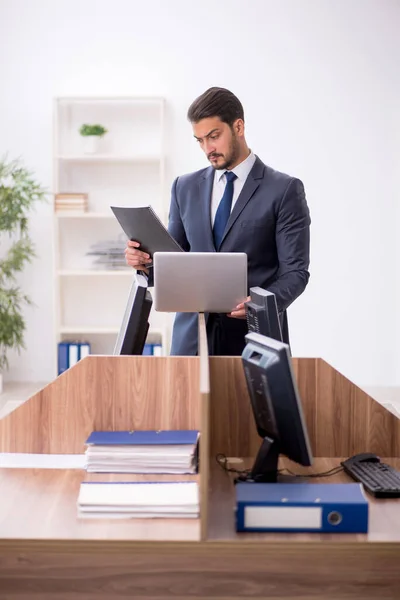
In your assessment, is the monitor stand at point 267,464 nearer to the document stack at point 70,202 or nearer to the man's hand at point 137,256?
the man's hand at point 137,256

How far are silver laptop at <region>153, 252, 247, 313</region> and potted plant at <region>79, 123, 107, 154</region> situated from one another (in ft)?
12.9

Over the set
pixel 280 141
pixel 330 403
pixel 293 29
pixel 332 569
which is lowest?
pixel 332 569

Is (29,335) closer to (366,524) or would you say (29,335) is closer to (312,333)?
(312,333)

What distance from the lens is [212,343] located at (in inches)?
109

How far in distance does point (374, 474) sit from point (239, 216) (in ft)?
3.91

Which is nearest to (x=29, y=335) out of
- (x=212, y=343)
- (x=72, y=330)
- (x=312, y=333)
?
(x=72, y=330)

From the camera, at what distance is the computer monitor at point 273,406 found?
1.81 meters

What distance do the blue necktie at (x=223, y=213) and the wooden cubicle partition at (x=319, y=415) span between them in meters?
0.86

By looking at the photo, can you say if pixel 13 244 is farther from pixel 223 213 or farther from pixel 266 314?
pixel 266 314

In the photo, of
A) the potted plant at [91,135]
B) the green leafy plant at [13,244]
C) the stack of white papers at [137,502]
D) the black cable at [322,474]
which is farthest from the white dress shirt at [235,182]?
the potted plant at [91,135]

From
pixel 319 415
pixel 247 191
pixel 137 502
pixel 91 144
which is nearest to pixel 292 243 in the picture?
pixel 247 191

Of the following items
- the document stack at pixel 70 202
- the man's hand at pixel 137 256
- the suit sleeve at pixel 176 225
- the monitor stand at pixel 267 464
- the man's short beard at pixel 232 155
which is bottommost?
the monitor stand at pixel 267 464

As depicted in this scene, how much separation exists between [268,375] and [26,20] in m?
4.99

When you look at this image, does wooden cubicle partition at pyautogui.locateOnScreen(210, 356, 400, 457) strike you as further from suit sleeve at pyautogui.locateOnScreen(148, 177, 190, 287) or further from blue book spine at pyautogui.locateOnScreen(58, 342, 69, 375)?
blue book spine at pyautogui.locateOnScreen(58, 342, 69, 375)
